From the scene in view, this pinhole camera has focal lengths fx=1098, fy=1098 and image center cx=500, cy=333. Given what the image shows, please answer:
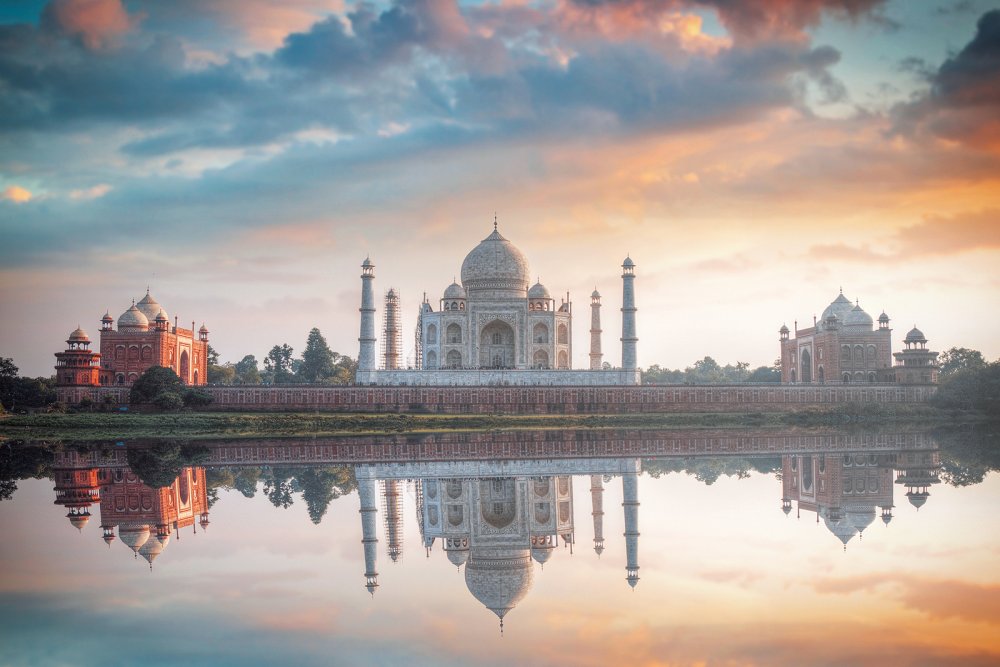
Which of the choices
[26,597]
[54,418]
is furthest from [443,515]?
[54,418]

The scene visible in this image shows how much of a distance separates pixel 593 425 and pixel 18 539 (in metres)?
32.4

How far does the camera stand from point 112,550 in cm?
1517

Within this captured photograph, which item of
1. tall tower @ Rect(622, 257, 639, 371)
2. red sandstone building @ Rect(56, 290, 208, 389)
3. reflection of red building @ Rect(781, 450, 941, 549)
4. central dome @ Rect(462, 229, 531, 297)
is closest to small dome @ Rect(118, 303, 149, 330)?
red sandstone building @ Rect(56, 290, 208, 389)

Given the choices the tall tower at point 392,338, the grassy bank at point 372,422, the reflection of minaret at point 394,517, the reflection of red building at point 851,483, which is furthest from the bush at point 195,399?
the reflection of red building at point 851,483

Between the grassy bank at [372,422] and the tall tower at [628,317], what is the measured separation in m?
4.89

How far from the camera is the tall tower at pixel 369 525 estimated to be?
13.4 metres

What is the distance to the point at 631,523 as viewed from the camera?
701 inches

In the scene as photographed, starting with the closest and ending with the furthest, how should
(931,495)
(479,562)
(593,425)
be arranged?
(479,562) → (931,495) → (593,425)

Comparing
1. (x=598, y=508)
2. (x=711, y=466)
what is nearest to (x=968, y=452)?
(x=711, y=466)

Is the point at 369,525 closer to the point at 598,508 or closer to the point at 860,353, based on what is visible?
the point at 598,508

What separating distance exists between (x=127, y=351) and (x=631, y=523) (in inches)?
1667

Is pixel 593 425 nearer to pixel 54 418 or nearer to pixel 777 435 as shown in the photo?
pixel 777 435

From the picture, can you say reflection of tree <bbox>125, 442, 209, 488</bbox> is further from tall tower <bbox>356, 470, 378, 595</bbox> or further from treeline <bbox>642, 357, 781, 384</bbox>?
treeline <bbox>642, 357, 781, 384</bbox>

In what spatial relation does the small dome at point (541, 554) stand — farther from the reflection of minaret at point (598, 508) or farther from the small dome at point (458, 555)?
the small dome at point (458, 555)
